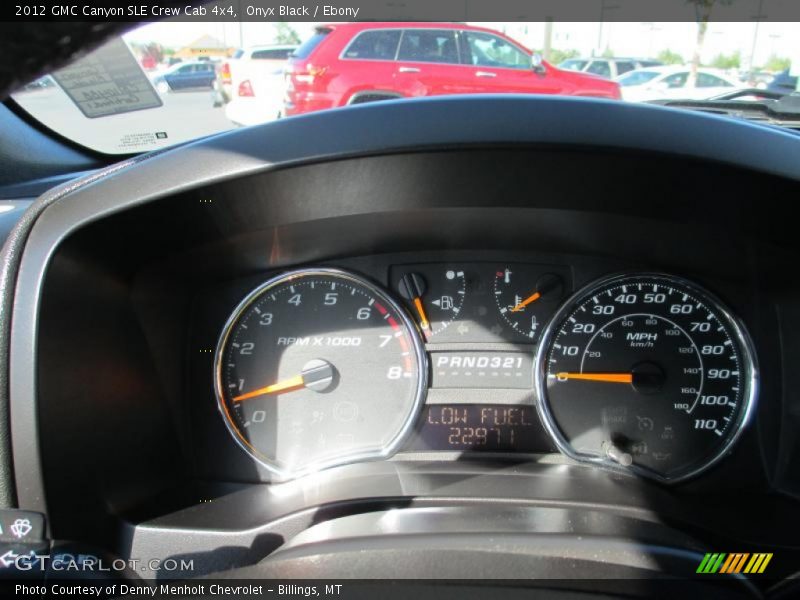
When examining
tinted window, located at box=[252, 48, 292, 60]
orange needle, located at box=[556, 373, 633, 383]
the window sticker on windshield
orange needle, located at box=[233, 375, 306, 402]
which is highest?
tinted window, located at box=[252, 48, 292, 60]

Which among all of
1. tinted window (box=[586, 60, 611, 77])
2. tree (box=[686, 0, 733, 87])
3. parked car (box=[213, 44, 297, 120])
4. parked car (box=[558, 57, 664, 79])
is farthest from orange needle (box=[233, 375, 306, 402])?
tinted window (box=[586, 60, 611, 77])

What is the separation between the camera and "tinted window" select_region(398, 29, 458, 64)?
3068 millimetres

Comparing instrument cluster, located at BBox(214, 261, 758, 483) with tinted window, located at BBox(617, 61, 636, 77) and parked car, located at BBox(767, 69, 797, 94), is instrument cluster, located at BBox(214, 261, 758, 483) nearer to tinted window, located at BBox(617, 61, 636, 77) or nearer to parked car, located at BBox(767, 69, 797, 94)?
parked car, located at BBox(767, 69, 797, 94)

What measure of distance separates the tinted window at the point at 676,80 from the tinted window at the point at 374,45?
1.56m

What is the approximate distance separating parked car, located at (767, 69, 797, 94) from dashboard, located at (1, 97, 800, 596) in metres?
1.08

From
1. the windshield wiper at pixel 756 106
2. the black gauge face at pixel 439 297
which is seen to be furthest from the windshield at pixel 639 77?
the black gauge face at pixel 439 297

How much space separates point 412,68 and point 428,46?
0.29 meters

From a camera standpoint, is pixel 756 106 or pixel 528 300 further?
pixel 756 106

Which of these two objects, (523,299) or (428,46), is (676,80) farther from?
(523,299)

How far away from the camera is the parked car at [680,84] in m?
2.85

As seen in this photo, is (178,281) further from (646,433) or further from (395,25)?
(646,433)

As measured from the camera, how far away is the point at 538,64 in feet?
11.4

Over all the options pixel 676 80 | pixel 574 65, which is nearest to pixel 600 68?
pixel 574 65

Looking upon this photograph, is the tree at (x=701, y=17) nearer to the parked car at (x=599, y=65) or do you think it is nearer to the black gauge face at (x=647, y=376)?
the black gauge face at (x=647, y=376)
